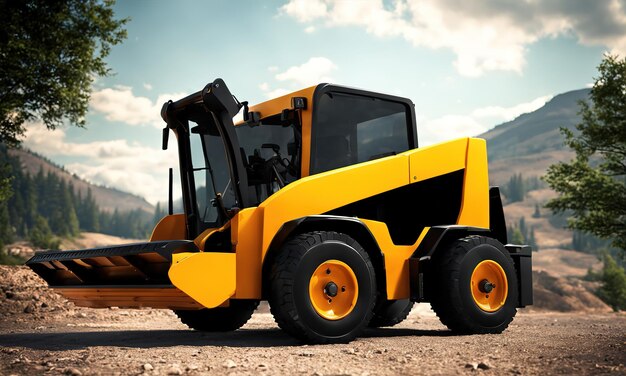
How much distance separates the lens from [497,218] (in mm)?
9844

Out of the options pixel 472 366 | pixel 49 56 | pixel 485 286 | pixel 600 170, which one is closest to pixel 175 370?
pixel 472 366

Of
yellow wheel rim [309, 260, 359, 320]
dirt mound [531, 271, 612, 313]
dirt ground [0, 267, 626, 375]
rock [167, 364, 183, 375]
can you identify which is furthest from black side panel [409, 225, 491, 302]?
dirt mound [531, 271, 612, 313]

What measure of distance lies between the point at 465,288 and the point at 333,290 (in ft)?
6.69

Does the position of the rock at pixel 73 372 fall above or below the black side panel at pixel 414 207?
below

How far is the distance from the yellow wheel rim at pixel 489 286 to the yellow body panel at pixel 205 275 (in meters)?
3.37

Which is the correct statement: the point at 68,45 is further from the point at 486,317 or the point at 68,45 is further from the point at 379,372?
the point at 379,372

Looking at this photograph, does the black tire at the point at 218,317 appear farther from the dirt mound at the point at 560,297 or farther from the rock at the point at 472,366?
the dirt mound at the point at 560,297

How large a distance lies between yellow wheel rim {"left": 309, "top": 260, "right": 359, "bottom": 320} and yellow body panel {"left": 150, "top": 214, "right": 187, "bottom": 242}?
249 centimetres

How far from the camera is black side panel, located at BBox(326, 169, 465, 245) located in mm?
8609

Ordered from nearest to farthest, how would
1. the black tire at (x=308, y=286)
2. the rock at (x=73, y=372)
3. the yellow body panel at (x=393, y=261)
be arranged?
1. the rock at (x=73, y=372)
2. the black tire at (x=308, y=286)
3. the yellow body panel at (x=393, y=261)

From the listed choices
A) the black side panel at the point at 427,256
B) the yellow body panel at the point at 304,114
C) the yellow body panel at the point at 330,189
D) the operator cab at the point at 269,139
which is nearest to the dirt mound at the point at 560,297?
the black side panel at the point at 427,256

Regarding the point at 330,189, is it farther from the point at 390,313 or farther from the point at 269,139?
the point at 390,313

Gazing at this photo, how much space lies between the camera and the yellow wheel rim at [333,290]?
7.51m

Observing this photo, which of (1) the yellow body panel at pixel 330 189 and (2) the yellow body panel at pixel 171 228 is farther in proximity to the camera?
(2) the yellow body panel at pixel 171 228
